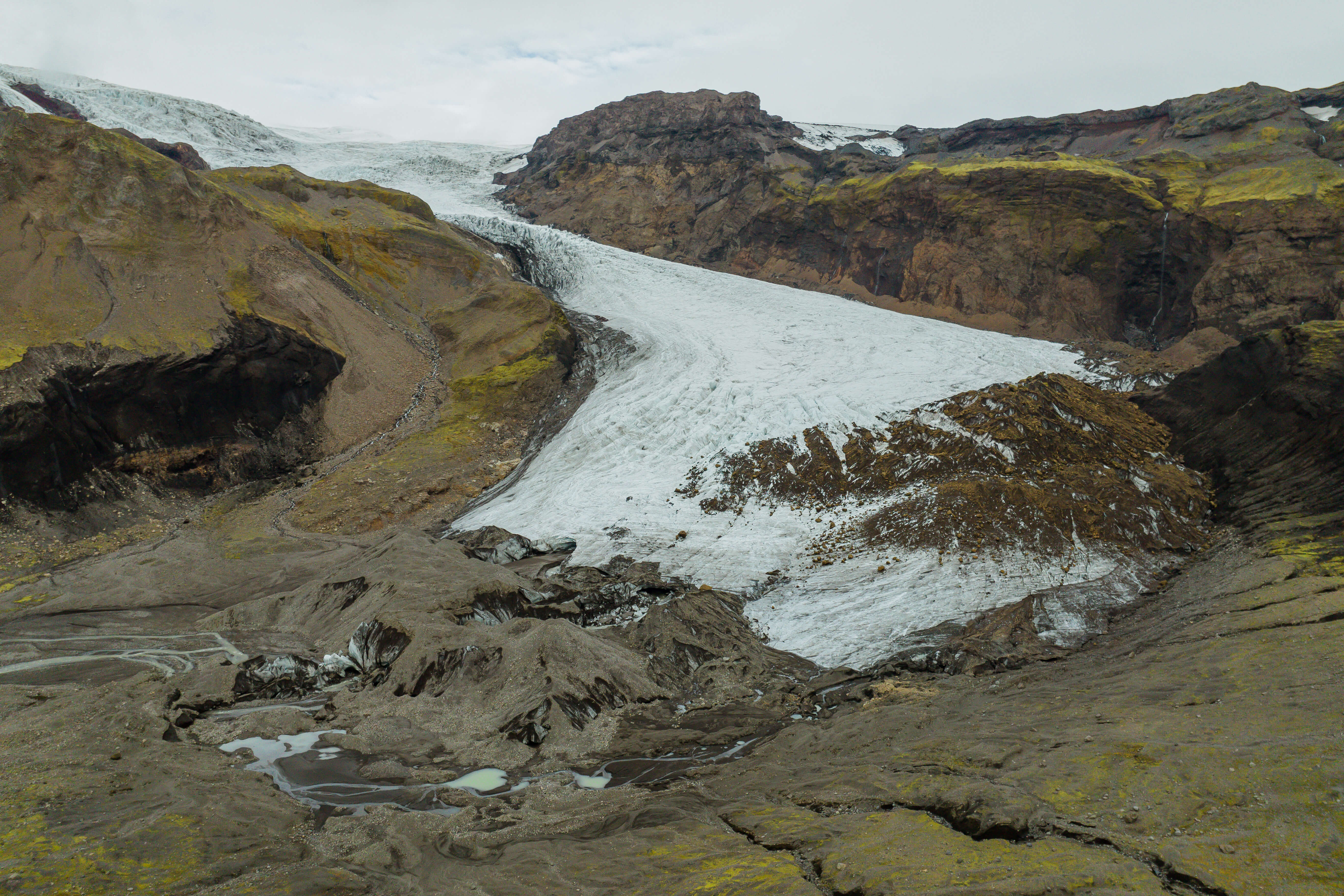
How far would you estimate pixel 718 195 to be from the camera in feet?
179

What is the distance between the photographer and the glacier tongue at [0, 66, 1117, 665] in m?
15.0

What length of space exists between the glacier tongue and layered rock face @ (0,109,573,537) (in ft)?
12.4

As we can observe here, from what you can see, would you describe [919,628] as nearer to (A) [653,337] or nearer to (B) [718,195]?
(A) [653,337]

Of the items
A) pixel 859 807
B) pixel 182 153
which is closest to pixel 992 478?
pixel 859 807

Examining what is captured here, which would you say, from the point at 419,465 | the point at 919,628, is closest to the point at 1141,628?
the point at 919,628

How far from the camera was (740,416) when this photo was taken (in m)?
24.1

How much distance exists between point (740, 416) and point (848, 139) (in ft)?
217

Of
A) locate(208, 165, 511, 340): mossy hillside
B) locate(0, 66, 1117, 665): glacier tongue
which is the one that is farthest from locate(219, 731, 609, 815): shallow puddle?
locate(208, 165, 511, 340): mossy hillside

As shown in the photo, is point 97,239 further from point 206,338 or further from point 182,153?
point 182,153

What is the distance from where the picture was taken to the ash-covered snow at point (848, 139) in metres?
72.4

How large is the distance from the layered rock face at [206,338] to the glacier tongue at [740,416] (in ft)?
12.4

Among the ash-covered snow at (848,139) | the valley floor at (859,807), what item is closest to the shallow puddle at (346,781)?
the valley floor at (859,807)

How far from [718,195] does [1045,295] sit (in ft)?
87.3

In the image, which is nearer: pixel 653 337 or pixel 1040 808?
pixel 1040 808
